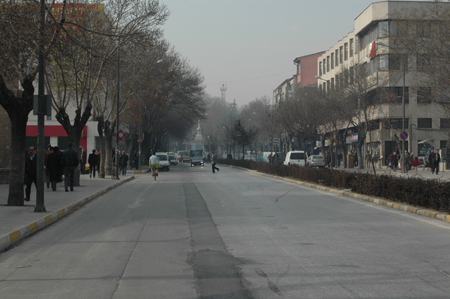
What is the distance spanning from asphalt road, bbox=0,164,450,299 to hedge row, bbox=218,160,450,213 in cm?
82

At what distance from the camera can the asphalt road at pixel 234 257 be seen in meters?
5.86

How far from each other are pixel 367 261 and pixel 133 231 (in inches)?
199

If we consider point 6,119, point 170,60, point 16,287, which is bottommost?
point 16,287

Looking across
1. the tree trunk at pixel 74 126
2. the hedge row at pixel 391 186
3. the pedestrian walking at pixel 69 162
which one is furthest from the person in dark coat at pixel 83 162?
the hedge row at pixel 391 186

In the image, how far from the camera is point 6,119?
26000mm

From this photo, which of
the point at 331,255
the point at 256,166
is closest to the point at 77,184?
the point at 331,255

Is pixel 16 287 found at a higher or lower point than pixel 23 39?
lower

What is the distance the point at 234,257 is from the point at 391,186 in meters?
9.71

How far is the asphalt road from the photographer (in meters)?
5.86

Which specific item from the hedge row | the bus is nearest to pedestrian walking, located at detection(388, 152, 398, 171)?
the hedge row

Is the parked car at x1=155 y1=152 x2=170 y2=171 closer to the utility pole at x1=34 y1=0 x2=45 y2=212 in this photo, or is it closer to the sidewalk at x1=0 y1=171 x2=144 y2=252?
the sidewalk at x1=0 y1=171 x2=144 y2=252

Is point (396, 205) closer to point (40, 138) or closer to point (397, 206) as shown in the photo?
point (397, 206)

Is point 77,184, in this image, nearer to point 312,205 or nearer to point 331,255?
point 312,205

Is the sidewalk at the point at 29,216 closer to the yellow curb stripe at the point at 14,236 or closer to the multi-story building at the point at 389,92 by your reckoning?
the yellow curb stripe at the point at 14,236
